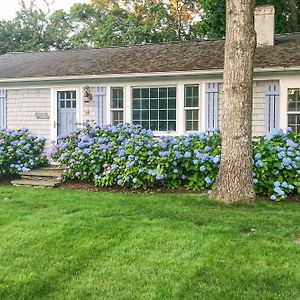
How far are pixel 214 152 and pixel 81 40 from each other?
23365 millimetres

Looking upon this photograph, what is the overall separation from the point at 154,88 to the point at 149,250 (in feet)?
23.5

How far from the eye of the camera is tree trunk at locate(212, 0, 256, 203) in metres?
6.68

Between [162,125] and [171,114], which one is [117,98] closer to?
[162,125]

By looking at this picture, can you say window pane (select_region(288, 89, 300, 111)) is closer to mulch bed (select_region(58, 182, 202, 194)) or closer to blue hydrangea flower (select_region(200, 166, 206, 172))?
blue hydrangea flower (select_region(200, 166, 206, 172))

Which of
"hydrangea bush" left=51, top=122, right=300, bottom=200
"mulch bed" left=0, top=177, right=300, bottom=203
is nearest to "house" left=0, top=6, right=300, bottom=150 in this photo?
"hydrangea bush" left=51, top=122, right=300, bottom=200

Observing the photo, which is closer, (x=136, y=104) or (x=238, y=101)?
(x=238, y=101)

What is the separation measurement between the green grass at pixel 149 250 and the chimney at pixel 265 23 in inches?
237

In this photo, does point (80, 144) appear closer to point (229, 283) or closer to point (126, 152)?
point (126, 152)

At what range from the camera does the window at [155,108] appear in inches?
440

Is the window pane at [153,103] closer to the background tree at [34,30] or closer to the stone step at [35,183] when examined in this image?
the stone step at [35,183]

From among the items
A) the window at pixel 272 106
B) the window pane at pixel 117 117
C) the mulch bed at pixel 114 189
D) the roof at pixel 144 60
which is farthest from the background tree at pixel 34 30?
the window at pixel 272 106

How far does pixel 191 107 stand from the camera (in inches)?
431

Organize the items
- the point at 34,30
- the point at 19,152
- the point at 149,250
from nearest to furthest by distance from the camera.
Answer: the point at 149,250, the point at 19,152, the point at 34,30

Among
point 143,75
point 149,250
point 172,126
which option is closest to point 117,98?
point 143,75
